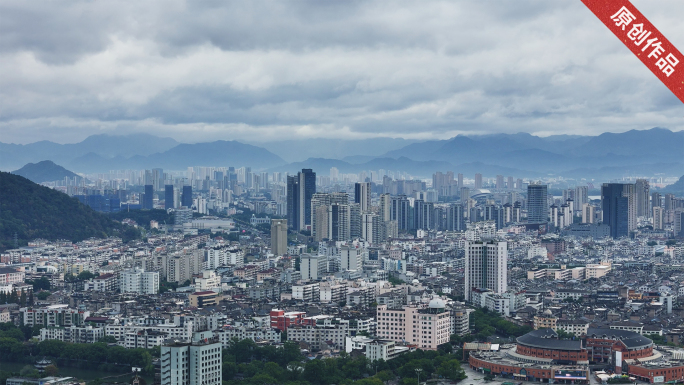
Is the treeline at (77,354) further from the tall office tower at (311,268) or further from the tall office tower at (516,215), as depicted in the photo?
the tall office tower at (516,215)

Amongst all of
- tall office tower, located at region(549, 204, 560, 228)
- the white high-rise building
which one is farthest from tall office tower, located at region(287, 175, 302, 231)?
the white high-rise building

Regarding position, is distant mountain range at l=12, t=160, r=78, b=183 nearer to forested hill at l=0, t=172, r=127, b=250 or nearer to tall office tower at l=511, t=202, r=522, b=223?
forested hill at l=0, t=172, r=127, b=250

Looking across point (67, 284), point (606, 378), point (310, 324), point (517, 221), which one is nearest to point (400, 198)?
point (517, 221)

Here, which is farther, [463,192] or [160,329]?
[463,192]

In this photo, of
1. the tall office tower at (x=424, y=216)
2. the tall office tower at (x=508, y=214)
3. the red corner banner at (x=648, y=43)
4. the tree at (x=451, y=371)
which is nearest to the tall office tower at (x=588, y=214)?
the tall office tower at (x=508, y=214)

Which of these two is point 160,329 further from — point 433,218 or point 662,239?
point 433,218

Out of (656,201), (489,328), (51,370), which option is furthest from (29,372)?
(656,201)

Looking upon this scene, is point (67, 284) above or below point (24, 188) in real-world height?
below
